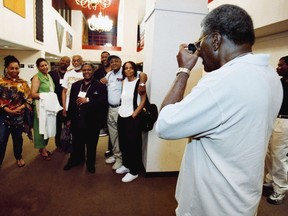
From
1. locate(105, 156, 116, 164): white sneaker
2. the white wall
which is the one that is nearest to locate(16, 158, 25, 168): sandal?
locate(105, 156, 116, 164): white sneaker

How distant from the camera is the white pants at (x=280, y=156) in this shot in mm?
2463

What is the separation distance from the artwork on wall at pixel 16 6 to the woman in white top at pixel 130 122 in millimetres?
3175

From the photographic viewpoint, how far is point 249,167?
75 centimetres

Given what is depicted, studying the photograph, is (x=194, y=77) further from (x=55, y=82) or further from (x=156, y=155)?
(x=55, y=82)

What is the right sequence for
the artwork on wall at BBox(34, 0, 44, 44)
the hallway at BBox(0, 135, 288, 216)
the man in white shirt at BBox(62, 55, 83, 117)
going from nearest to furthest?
the hallway at BBox(0, 135, 288, 216), the man in white shirt at BBox(62, 55, 83, 117), the artwork on wall at BBox(34, 0, 44, 44)

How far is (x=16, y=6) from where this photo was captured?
15.0 feet

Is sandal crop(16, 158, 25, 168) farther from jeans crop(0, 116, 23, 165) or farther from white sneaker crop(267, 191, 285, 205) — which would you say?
white sneaker crop(267, 191, 285, 205)

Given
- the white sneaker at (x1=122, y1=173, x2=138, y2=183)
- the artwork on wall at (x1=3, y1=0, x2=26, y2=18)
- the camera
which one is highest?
the artwork on wall at (x1=3, y1=0, x2=26, y2=18)

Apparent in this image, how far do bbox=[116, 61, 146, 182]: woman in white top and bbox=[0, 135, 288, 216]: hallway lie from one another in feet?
0.74

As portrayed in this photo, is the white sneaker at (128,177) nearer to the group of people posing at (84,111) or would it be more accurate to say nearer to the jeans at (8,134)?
the group of people posing at (84,111)

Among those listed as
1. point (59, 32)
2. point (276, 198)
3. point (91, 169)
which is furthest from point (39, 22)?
point (276, 198)

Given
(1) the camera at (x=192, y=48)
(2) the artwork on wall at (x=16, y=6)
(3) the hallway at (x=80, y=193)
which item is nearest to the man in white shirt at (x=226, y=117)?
(1) the camera at (x=192, y=48)

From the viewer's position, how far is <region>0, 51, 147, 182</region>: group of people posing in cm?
278

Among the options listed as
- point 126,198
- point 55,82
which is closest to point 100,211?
point 126,198
